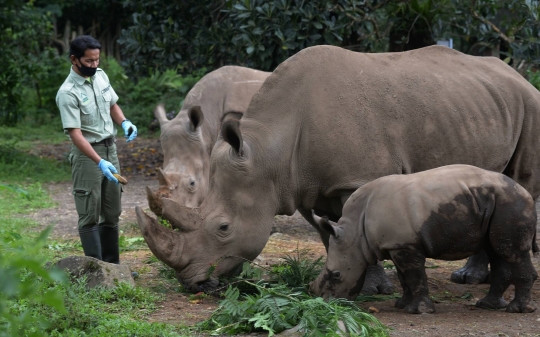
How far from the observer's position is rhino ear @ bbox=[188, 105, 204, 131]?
26.8ft

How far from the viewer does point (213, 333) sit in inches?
196

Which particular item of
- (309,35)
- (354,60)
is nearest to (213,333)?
(354,60)

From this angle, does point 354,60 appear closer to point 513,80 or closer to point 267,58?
point 513,80

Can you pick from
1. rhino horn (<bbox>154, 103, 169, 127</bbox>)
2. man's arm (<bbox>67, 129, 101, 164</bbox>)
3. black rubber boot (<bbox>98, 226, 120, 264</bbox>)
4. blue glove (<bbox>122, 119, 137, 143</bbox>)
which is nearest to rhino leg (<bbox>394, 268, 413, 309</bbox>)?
man's arm (<bbox>67, 129, 101, 164</bbox>)

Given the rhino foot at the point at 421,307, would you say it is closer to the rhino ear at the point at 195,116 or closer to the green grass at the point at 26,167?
the rhino ear at the point at 195,116

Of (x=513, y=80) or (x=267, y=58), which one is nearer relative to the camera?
(x=513, y=80)

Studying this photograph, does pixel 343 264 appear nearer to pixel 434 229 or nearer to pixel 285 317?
pixel 434 229

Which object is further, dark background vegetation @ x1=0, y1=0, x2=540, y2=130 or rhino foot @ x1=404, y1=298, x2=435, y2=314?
dark background vegetation @ x1=0, y1=0, x2=540, y2=130

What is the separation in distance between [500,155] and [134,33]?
24.0 ft

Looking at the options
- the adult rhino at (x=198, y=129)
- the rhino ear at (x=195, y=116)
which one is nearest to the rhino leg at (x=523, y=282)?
the adult rhino at (x=198, y=129)

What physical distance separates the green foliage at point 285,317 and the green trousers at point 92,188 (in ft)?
5.63

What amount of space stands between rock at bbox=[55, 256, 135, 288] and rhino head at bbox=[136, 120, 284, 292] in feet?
1.26

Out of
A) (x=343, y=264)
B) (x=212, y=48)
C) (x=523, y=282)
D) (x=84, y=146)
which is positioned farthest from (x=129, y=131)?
(x=212, y=48)

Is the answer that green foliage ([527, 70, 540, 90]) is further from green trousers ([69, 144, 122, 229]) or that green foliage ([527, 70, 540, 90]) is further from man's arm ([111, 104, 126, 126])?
green trousers ([69, 144, 122, 229])
